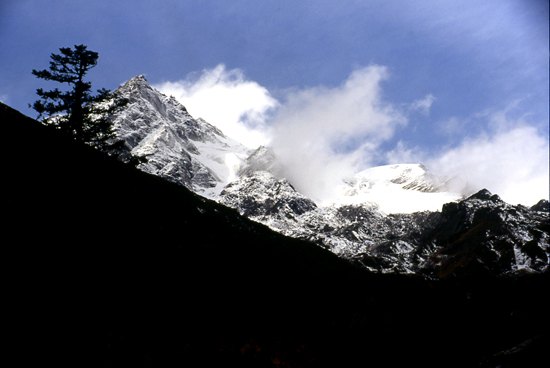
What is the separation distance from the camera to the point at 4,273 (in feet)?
39.4

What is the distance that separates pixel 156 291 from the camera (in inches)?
596

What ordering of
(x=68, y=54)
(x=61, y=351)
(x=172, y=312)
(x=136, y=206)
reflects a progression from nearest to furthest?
(x=61, y=351) < (x=172, y=312) < (x=136, y=206) < (x=68, y=54)

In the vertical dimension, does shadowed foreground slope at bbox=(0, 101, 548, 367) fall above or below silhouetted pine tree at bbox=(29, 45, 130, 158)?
below

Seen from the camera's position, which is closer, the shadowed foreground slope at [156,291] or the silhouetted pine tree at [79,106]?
the shadowed foreground slope at [156,291]

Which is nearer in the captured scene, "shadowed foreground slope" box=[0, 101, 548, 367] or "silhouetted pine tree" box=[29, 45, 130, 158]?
"shadowed foreground slope" box=[0, 101, 548, 367]

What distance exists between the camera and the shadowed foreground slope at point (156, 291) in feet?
42.6

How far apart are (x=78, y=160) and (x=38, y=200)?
581 cm

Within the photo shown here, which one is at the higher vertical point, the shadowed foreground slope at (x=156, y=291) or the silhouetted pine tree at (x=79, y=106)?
the silhouetted pine tree at (x=79, y=106)

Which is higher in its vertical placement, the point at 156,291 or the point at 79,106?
the point at 79,106

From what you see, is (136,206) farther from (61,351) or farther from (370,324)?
(370,324)

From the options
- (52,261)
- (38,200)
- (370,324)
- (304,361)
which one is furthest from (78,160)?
(370,324)

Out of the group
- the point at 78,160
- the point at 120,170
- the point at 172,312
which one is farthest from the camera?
the point at 120,170

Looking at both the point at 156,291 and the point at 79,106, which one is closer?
the point at 156,291

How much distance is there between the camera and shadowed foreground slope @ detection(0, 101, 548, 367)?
511 inches
